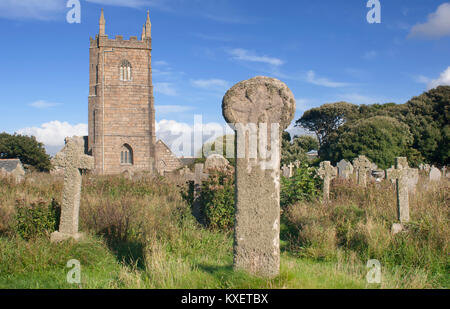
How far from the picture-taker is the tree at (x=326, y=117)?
41.8 m

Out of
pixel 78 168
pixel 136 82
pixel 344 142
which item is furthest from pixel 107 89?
pixel 78 168

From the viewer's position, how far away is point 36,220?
6.62 m

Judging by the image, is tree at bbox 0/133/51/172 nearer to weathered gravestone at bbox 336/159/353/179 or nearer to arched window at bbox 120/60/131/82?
arched window at bbox 120/60/131/82

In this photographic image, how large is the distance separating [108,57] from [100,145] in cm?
865

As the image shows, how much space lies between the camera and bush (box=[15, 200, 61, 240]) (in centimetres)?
653

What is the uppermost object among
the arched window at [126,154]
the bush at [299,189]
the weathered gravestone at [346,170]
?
the arched window at [126,154]

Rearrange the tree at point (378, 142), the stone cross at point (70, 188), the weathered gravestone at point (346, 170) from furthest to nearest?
the tree at point (378, 142) < the weathered gravestone at point (346, 170) < the stone cross at point (70, 188)

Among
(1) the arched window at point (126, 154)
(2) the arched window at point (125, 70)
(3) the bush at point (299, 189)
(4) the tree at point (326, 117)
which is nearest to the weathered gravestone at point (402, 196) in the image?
(3) the bush at point (299, 189)

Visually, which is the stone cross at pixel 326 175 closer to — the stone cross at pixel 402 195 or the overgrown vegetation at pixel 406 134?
the stone cross at pixel 402 195

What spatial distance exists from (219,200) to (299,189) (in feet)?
9.15

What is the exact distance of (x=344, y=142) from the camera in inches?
1210

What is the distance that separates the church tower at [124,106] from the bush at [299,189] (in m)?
25.5

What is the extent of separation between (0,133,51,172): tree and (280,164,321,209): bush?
34.9 meters
